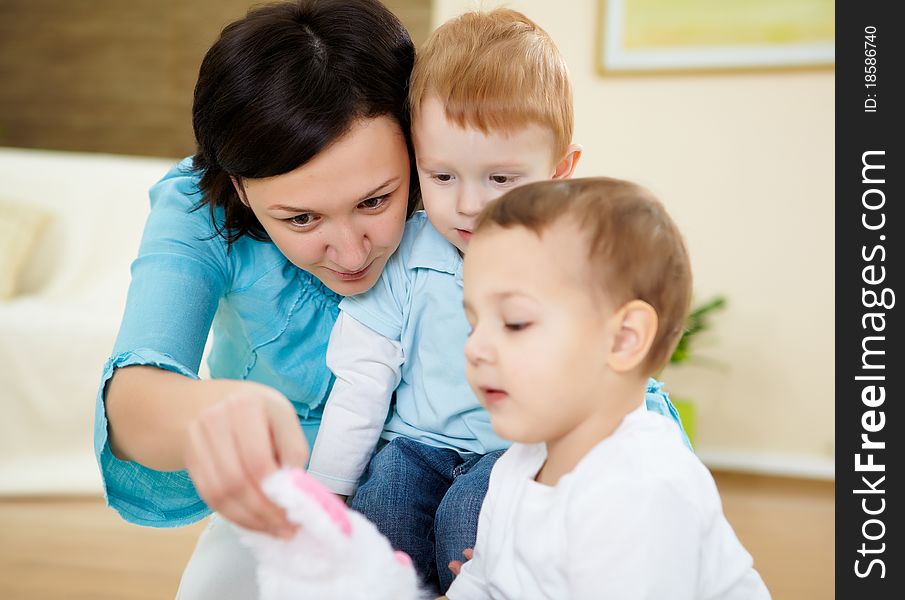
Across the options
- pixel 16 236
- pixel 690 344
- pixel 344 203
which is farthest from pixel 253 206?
pixel 690 344

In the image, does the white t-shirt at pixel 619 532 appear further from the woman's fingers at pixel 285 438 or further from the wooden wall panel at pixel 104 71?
the wooden wall panel at pixel 104 71

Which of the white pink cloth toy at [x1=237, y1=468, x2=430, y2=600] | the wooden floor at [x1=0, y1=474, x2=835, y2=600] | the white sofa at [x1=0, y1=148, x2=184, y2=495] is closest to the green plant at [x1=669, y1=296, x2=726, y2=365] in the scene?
the wooden floor at [x1=0, y1=474, x2=835, y2=600]

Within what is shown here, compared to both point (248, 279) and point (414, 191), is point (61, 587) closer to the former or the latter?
point (248, 279)

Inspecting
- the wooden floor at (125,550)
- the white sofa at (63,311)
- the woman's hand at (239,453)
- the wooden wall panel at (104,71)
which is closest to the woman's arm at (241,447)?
the woman's hand at (239,453)

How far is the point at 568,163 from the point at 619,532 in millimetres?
646

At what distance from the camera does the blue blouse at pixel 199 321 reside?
1113 millimetres

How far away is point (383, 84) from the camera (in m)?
1.18

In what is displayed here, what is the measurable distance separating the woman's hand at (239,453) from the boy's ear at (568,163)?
2.17ft

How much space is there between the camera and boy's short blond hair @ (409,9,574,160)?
1.15m

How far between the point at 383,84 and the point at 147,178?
237 cm

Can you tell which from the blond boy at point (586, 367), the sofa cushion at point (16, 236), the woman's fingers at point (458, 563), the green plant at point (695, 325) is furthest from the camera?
the green plant at point (695, 325)

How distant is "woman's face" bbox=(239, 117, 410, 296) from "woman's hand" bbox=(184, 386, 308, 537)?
430mm

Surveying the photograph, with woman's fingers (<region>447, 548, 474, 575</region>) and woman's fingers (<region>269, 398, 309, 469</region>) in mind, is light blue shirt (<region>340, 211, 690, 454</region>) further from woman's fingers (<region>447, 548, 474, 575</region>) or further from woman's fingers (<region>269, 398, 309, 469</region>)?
woman's fingers (<region>269, 398, 309, 469</region>)
